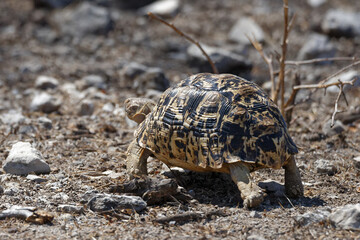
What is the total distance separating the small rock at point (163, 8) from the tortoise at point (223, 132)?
850 centimetres

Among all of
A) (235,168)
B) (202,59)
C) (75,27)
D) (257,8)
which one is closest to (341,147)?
(235,168)

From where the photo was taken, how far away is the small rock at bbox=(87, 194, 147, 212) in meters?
3.86

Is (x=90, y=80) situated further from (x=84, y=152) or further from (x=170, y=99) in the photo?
(x=170, y=99)

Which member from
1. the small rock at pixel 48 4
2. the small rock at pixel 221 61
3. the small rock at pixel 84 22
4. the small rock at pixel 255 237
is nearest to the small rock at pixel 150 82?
the small rock at pixel 221 61

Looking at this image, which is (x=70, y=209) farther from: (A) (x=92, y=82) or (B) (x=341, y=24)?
(B) (x=341, y=24)

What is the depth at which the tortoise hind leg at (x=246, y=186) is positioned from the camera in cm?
388

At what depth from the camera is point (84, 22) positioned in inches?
448

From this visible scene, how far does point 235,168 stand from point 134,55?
265 inches

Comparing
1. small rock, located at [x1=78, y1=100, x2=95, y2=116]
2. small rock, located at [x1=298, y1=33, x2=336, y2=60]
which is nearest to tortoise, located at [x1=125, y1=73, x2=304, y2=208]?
small rock, located at [x1=78, y1=100, x2=95, y2=116]

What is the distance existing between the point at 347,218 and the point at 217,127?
1146 millimetres

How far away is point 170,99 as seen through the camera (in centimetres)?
439

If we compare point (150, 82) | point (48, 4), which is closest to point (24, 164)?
point (150, 82)

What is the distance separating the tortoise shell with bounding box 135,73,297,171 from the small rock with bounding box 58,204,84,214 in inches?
33.0

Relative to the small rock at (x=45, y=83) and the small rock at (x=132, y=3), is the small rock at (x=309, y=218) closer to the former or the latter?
the small rock at (x=45, y=83)
